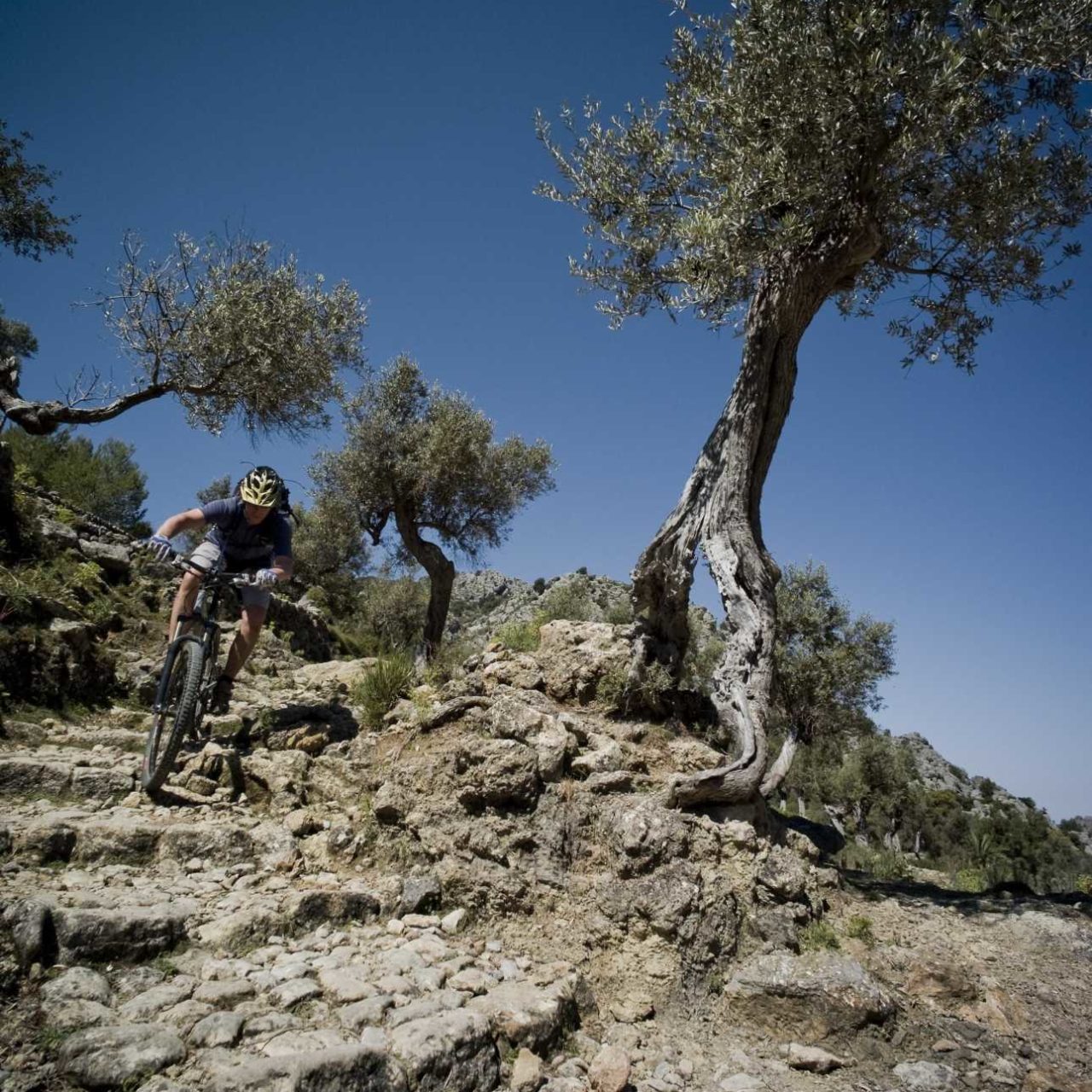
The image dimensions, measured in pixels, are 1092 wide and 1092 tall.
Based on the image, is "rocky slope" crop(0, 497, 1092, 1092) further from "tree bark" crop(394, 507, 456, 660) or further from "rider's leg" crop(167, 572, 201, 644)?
"tree bark" crop(394, 507, 456, 660)

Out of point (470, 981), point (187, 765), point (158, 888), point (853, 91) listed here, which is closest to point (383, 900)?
point (470, 981)

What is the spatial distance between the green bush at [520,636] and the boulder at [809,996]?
14.7ft

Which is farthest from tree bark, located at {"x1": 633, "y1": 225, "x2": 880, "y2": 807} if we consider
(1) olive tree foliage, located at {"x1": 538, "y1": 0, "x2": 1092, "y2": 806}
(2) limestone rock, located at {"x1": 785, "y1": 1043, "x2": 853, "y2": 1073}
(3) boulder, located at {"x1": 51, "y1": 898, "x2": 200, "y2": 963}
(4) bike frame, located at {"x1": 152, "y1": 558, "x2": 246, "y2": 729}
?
(3) boulder, located at {"x1": 51, "y1": 898, "x2": 200, "y2": 963}

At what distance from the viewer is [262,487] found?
6656mm

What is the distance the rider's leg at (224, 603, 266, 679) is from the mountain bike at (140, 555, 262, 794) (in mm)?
191

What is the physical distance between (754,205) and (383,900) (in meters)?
7.99

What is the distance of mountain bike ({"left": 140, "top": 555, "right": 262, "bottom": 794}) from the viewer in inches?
227

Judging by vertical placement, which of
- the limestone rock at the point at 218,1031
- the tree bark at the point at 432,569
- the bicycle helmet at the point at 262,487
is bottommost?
the limestone rock at the point at 218,1031

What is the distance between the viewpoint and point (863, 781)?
33.2 m

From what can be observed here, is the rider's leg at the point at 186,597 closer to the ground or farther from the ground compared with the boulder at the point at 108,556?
closer to the ground

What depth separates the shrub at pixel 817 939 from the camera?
4988 mm

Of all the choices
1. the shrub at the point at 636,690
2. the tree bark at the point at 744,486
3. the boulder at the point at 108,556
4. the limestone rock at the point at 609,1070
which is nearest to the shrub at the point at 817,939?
the limestone rock at the point at 609,1070

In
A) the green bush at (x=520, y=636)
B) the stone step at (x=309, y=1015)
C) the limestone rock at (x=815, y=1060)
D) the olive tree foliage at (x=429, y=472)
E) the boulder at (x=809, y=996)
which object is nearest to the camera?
the stone step at (x=309, y=1015)

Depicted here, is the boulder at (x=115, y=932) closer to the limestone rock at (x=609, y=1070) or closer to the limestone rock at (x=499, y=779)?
the limestone rock at (x=499, y=779)
